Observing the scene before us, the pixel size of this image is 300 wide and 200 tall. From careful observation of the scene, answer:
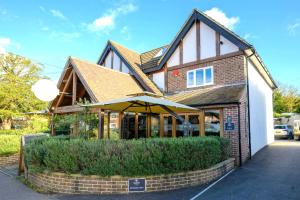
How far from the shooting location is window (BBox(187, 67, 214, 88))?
14.2 meters

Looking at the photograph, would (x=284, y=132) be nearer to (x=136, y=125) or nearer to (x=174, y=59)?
(x=174, y=59)

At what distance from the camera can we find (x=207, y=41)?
1424 centimetres

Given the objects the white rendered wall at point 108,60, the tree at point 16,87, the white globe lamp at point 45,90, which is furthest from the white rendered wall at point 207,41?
the tree at point 16,87

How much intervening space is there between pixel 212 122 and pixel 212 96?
4.81ft

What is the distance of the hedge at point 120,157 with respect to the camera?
6.95 m

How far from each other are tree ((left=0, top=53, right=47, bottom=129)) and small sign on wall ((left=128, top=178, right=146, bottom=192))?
58.2ft

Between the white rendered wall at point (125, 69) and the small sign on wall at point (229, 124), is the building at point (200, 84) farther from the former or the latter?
the white rendered wall at point (125, 69)

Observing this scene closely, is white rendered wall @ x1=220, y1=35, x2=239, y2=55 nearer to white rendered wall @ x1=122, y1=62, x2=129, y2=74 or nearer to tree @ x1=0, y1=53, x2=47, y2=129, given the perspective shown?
white rendered wall @ x1=122, y1=62, x2=129, y2=74

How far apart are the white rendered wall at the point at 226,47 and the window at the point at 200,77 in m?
1.32

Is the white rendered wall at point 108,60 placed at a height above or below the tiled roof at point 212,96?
above

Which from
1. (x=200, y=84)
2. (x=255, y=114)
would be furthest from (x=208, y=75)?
(x=255, y=114)

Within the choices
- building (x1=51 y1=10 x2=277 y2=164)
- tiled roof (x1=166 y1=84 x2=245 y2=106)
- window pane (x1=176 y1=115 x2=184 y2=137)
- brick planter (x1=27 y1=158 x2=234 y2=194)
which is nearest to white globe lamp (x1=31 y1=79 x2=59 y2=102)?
building (x1=51 y1=10 x2=277 y2=164)

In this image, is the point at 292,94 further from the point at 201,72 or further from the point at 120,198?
the point at 120,198

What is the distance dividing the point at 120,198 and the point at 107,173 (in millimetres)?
884
